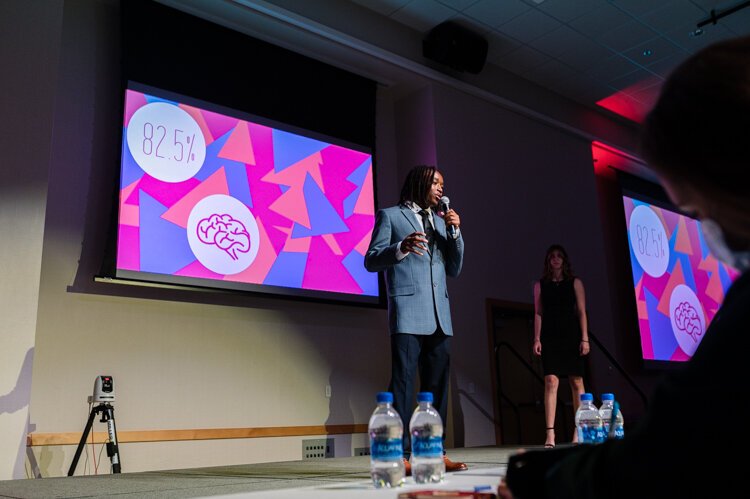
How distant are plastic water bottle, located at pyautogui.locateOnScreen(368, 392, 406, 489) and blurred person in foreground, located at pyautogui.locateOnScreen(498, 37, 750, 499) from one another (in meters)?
0.83

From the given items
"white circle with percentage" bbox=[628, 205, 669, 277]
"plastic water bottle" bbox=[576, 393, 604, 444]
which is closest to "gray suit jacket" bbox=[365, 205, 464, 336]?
"plastic water bottle" bbox=[576, 393, 604, 444]

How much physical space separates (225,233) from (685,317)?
5416 mm

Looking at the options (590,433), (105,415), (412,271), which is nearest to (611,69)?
(412,271)

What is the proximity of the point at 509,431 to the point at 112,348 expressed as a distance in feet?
12.0

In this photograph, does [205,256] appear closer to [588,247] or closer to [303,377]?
[303,377]

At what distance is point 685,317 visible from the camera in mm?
7277

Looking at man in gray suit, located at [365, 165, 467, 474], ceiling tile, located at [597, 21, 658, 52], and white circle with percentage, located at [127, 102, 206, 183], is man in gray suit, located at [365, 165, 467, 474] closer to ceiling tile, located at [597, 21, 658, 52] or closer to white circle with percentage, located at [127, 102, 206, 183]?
white circle with percentage, located at [127, 102, 206, 183]

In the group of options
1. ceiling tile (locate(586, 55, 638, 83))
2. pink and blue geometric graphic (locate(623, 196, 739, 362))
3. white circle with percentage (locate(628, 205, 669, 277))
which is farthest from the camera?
white circle with percentage (locate(628, 205, 669, 277))

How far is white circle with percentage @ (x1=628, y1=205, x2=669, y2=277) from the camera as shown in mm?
7047

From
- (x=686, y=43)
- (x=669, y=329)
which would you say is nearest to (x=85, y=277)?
(x=686, y=43)

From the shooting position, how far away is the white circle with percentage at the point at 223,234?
4078 millimetres

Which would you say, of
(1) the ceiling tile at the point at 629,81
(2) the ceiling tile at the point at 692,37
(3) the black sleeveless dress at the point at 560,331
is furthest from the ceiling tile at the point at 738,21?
(3) the black sleeveless dress at the point at 560,331

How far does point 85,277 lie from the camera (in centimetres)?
382

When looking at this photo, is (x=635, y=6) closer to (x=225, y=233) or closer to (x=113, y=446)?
(x=225, y=233)
